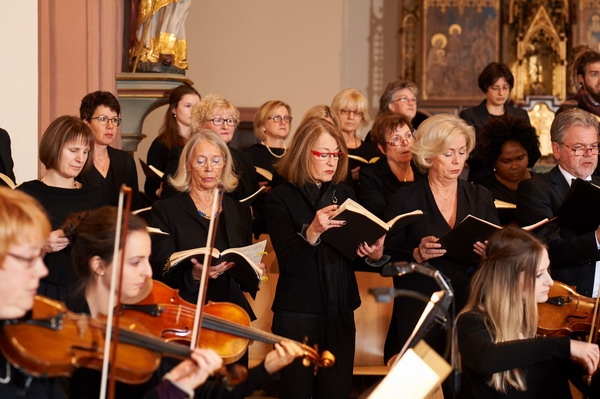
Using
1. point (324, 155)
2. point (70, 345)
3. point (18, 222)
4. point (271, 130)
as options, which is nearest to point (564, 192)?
point (324, 155)

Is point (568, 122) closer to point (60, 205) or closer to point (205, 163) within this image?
point (205, 163)

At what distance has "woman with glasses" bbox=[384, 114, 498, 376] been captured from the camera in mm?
4230

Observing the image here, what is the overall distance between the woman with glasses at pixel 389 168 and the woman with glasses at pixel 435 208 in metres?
0.48

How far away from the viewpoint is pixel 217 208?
302cm

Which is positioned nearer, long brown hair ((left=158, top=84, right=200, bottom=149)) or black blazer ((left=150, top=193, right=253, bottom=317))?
black blazer ((left=150, top=193, right=253, bottom=317))

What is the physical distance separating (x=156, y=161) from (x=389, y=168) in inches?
64.6

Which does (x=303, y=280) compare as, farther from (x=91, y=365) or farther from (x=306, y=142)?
(x=91, y=365)

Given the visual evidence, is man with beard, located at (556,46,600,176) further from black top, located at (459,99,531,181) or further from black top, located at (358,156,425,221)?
black top, located at (358,156,425,221)

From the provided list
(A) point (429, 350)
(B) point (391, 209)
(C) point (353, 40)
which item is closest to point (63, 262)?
(B) point (391, 209)

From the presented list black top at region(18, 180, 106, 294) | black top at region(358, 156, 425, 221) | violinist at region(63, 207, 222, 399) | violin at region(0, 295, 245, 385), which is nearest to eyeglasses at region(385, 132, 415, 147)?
black top at region(358, 156, 425, 221)

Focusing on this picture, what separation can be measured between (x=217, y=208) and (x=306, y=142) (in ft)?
4.77

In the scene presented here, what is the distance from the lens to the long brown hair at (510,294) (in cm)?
329

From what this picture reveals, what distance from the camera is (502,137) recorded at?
18.5ft

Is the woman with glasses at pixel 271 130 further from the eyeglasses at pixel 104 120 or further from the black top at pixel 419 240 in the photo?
the black top at pixel 419 240
